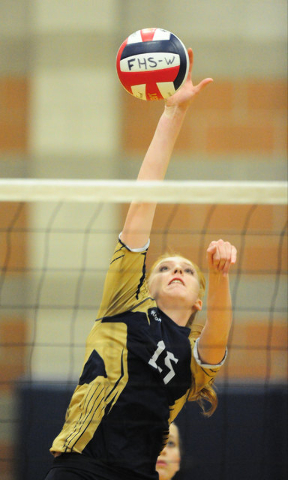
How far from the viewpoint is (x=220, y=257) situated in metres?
2.66

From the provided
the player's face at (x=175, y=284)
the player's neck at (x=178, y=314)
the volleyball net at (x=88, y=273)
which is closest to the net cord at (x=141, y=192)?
the player's face at (x=175, y=284)

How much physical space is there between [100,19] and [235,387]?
8.30 feet

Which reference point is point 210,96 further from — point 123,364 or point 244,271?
point 123,364

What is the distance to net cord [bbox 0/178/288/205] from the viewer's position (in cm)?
276

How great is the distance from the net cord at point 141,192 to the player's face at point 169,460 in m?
1.43

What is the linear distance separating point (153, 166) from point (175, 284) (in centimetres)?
49

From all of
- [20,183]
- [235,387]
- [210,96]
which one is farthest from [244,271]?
[20,183]

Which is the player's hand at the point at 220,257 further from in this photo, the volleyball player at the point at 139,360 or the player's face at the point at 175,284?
the player's face at the point at 175,284

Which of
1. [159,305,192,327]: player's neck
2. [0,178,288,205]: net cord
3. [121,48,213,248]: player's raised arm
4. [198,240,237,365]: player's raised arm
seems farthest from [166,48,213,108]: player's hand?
[159,305,192,327]: player's neck

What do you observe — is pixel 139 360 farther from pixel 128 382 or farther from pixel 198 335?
pixel 198 335

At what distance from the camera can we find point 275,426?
4160 millimetres

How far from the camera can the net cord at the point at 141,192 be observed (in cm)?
276

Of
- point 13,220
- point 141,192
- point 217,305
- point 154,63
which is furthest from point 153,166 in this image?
point 13,220

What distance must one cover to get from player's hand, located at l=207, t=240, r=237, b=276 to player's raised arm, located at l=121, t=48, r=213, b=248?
280 millimetres
